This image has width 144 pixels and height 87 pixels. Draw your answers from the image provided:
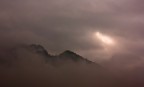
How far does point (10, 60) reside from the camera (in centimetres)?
10462

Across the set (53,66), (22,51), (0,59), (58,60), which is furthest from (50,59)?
(0,59)

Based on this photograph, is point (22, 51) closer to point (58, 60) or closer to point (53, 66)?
point (53, 66)

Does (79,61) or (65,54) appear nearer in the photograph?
(79,61)

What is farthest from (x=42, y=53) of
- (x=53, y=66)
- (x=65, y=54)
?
(x=65, y=54)

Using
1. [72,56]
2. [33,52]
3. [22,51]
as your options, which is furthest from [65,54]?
[22,51]

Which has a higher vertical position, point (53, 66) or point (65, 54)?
point (65, 54)

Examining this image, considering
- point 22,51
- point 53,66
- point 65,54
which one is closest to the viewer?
point 22,51

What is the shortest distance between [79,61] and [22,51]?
91.4ft

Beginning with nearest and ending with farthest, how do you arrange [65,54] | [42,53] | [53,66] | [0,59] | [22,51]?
1. [0,59]
2. [22,51]
3. [53,66]
4. [42,53]
5. [65,54]

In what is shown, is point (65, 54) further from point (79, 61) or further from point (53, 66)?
point (53, 66)

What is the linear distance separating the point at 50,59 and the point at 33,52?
1120 centimetres

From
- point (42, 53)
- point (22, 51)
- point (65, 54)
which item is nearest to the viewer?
point (22, 51)

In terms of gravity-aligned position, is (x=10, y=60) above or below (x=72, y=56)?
below

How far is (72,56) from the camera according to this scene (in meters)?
137
